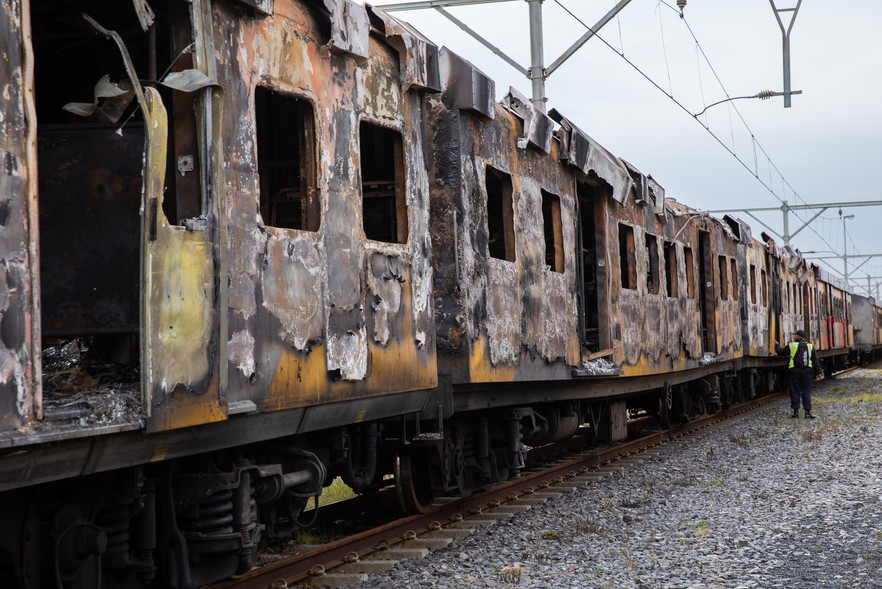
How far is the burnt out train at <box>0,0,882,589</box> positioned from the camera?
426 cm

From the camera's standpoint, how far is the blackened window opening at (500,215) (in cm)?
878

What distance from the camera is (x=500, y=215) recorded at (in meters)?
10.0

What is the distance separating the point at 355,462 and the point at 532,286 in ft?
9.29

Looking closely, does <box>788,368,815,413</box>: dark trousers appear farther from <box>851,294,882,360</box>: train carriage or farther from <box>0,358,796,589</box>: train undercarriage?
<box>851,294,882,360</box>: train carriage

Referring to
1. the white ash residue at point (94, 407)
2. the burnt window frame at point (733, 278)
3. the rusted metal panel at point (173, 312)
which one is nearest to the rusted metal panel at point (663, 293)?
the burnt window frame at point (733, 278)

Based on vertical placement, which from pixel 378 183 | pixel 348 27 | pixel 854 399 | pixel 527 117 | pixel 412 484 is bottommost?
pixel 854 399

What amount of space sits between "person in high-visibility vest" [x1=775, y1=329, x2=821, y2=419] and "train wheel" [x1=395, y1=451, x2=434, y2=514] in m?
11.6

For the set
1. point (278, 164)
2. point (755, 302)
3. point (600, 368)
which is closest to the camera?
point (278, 164)

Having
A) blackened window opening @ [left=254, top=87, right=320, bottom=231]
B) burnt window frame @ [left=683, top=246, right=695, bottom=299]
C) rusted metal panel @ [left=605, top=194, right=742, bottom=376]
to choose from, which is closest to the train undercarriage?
blackened window opening @ [left=254, top=87, right=320, bottom=231]

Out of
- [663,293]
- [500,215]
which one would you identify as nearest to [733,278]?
[663,293]

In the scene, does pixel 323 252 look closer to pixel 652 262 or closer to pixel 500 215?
pixel 500 215

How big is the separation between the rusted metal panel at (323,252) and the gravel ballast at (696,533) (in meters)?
1.42

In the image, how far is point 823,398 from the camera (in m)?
24.3

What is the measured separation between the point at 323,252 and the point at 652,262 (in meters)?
9.14
